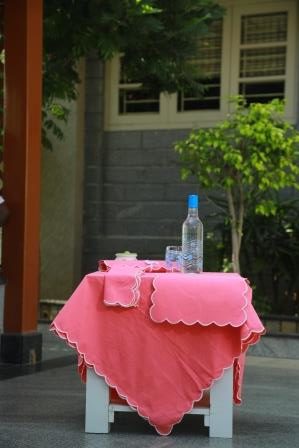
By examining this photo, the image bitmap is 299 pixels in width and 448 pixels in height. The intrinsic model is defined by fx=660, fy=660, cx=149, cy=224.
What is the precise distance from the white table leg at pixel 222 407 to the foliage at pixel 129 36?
3.44 metres

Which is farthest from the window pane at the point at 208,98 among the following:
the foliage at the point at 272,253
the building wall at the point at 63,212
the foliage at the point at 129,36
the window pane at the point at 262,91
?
the foliage at the point at 129,36

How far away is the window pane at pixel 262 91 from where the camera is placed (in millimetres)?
9461

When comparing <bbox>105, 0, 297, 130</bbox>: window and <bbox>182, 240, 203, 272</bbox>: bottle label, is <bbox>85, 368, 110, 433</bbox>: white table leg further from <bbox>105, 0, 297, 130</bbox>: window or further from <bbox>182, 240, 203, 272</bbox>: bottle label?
<bbox>105, 0, 297, 130</bbox>: window

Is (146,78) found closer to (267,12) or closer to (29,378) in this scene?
(267,12)

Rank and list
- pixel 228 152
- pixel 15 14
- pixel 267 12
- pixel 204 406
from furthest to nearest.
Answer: pixel 267 12 < pixel 228 152 < pixel 15 14 < pixel 204 406

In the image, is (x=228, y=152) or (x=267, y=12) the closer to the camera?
(x=228, y=152)

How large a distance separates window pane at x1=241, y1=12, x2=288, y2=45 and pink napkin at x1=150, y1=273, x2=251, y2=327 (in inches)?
267

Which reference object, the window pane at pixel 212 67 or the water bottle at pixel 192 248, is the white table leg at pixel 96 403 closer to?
the water bottle at pixel 192 248

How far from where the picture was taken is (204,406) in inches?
142

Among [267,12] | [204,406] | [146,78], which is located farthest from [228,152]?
[204,406]

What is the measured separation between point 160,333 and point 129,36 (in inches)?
136

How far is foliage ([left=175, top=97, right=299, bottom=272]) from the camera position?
729 cm

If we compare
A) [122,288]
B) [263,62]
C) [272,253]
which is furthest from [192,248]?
[263,62]

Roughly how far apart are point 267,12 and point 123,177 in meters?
3.17
